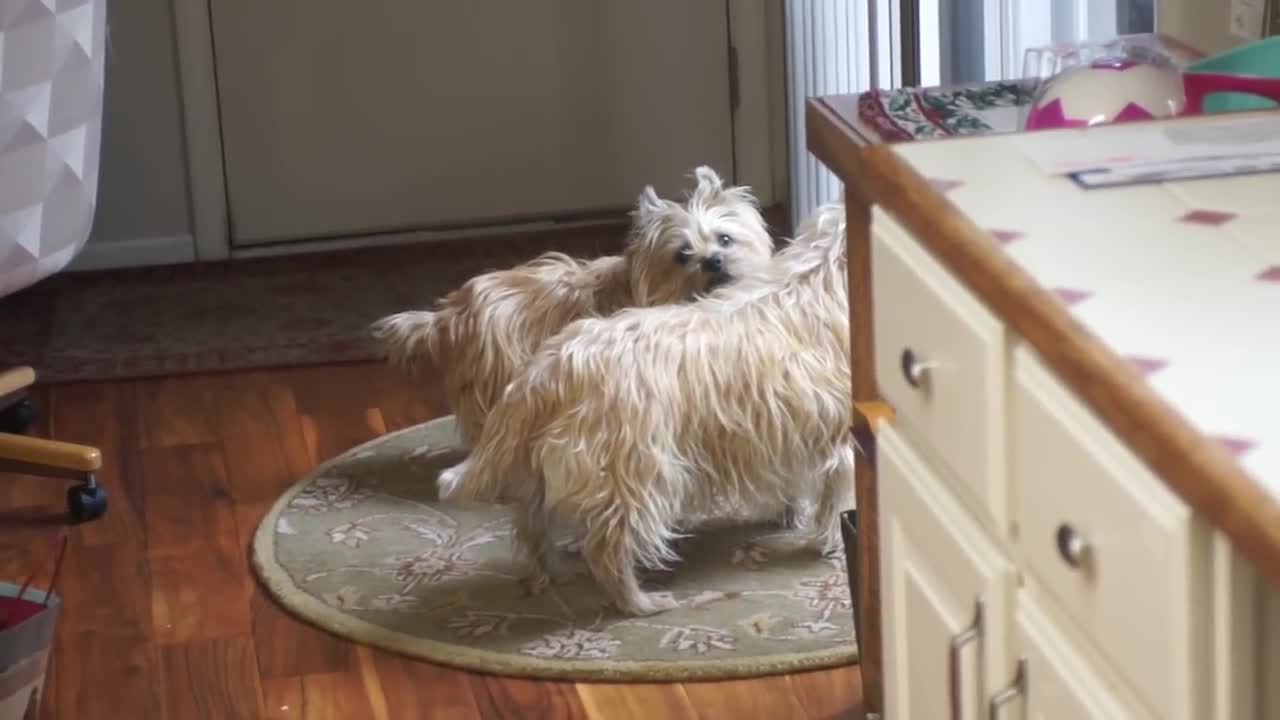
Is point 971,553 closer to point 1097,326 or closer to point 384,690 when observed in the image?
point 1097,326

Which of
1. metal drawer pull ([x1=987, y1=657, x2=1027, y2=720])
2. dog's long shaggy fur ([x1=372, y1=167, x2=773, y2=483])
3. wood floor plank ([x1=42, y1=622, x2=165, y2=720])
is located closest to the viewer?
metal drawer pull ([x1=987, y1=657, x2=1027, y2=720])

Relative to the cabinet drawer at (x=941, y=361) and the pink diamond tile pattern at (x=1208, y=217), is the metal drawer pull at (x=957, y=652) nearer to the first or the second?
the cabinet drawer at (x=941, y=361)

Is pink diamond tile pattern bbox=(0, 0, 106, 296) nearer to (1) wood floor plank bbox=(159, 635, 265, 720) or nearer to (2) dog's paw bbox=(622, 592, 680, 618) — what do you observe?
(1) wood floor plank bbox=(159, 635, 265, 720)

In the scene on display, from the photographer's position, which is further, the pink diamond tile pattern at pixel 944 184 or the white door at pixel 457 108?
the white door at pixel 457 108

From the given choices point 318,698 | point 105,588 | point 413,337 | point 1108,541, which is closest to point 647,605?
point 318,698

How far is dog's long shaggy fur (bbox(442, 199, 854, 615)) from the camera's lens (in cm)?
245

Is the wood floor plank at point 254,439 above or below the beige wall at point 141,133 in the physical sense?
below

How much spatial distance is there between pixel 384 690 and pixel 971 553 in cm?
128

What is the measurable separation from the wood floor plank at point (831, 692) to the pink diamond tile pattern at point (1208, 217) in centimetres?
109

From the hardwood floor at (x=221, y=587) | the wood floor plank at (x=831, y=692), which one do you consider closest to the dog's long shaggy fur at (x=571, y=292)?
the hardwood floor at (x=221, y=587)

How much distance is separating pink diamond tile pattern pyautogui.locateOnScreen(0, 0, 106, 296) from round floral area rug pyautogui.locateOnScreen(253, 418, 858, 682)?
556 mm

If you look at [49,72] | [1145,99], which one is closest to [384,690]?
[49,72]

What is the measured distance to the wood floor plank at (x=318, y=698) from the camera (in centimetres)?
235

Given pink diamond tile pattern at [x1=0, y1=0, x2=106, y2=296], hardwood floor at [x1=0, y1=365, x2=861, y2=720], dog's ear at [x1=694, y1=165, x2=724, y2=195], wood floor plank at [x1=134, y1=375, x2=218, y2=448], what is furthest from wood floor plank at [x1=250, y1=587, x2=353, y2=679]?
dog's ear at [x1=694, y1=165, x2=724, y2=195]
